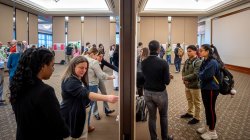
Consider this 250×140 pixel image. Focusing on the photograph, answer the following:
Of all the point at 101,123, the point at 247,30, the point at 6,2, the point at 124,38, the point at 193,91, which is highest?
the point at 6,2

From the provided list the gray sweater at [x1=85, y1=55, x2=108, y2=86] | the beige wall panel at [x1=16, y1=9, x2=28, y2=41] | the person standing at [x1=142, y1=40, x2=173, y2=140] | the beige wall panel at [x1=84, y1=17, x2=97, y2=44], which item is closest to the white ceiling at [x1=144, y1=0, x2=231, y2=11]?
the beige wall panel at [x1=84, y1=17, x2=97, y2=44]

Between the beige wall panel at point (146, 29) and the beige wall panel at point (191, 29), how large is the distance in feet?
8.17

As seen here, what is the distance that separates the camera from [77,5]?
15.3m

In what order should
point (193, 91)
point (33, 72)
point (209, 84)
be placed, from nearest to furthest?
point (33, 72) < point (209, 84) < point (193, 91)

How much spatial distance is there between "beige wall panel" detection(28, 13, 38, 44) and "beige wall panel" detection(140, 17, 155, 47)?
24.3ft

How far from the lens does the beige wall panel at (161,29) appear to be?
17.4 m

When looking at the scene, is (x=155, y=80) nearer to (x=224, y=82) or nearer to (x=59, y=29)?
(x=224, y=82)

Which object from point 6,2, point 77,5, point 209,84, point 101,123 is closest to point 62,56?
point 77,5

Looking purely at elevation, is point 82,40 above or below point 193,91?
above

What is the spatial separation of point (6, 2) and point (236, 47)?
12795mm

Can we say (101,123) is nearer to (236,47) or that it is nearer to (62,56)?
(236,47)

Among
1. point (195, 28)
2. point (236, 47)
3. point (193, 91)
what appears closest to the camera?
point (193, 91)

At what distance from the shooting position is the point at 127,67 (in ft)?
6.61

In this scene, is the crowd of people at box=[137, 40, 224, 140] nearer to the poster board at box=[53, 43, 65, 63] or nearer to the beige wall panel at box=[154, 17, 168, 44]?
the beige wall panel at box=[154, 17, 168, 44]
